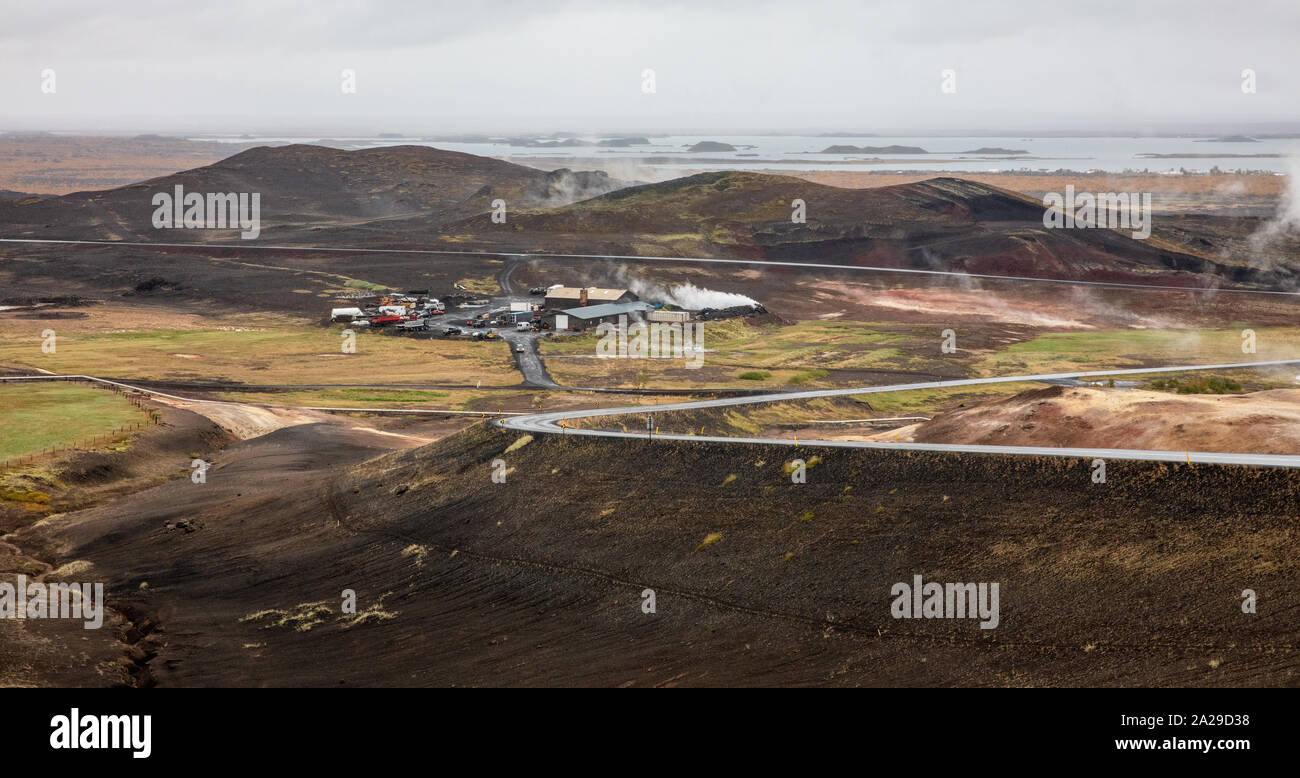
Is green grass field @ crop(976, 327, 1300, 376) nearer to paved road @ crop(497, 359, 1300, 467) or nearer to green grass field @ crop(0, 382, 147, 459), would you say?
paved road @ crop(497, 359, 1300, 467)

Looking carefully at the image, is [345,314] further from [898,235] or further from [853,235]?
[898,235]

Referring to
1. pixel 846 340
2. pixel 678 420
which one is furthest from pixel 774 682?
pixel 846 340

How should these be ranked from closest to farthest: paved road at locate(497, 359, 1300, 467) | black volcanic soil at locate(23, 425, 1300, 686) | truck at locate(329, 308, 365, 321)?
black volcanic soil at locate(23, 425, 1300, 686), paved road at locate(497, 359, 1300, 467), truck at locate(329, 308, 365, 321)

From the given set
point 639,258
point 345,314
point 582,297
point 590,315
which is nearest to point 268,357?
point 345,314

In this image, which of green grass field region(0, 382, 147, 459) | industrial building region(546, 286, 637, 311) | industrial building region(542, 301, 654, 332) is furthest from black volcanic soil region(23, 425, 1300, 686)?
industrial building region(546, 286, 637, 311)

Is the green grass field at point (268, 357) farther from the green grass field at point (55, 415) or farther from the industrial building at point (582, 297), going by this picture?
the industrial building at point (582, 297)

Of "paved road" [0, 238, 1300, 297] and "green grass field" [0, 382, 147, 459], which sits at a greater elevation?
"paved road" [0, 238, 1300, 297]
